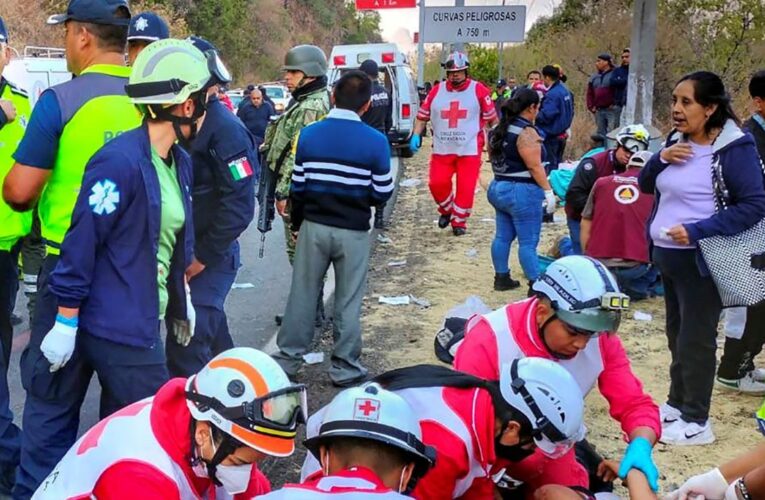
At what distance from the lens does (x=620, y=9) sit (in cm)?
2152

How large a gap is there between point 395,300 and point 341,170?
2.35m

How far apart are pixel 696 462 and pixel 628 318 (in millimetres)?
2449

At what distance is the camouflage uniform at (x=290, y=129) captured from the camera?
5.32m

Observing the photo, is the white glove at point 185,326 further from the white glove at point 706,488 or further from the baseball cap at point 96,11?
the white glove at point 706,488

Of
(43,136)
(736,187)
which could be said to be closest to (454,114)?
(736,187)

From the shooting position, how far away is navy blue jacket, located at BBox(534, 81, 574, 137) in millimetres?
11500

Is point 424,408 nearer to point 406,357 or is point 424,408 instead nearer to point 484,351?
point 484,351

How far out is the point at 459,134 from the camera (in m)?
8.78

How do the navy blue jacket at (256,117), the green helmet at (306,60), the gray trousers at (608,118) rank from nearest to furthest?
the green helmet at (306,60), the gray trousers at (608,118), the navy blue jacket at (256,117)

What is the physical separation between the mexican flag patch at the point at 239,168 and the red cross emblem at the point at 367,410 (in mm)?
2029

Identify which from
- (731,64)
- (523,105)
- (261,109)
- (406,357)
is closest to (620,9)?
(731,64)

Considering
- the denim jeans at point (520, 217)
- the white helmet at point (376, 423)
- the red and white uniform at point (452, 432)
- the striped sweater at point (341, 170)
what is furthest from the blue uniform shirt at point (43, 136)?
the denim jeans at point (520, 217)

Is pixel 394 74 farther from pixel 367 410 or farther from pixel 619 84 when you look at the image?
pixel 367 410

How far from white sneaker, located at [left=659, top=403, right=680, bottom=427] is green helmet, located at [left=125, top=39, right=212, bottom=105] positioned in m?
2.94
